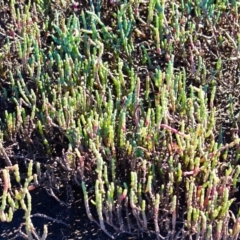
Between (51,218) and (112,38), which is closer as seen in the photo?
(51,218)

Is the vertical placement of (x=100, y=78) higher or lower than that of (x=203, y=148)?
higher

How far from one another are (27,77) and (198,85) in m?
0.77

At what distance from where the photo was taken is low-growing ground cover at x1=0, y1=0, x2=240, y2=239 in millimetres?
1863

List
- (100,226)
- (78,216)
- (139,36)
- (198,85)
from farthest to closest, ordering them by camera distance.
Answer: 1. (139,36)
2. (198,85)
3. (78,216)
4. (100,226)

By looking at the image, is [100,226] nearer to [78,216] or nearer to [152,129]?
[78,216]

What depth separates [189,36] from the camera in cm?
239

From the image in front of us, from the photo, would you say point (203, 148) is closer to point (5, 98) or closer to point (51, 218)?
point (51, 218)

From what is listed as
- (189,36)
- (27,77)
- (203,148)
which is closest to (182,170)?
(203,148)

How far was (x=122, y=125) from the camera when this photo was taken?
6.35 ft

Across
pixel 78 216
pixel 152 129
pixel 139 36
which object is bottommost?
pixel 78 216

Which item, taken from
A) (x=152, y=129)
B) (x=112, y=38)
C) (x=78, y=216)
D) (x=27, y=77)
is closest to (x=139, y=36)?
(x=112, y=38)

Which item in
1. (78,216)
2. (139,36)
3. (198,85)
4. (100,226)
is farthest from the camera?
(139,36)

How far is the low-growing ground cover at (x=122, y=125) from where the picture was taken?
186 cm

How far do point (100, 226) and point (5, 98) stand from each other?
0.79 metres
